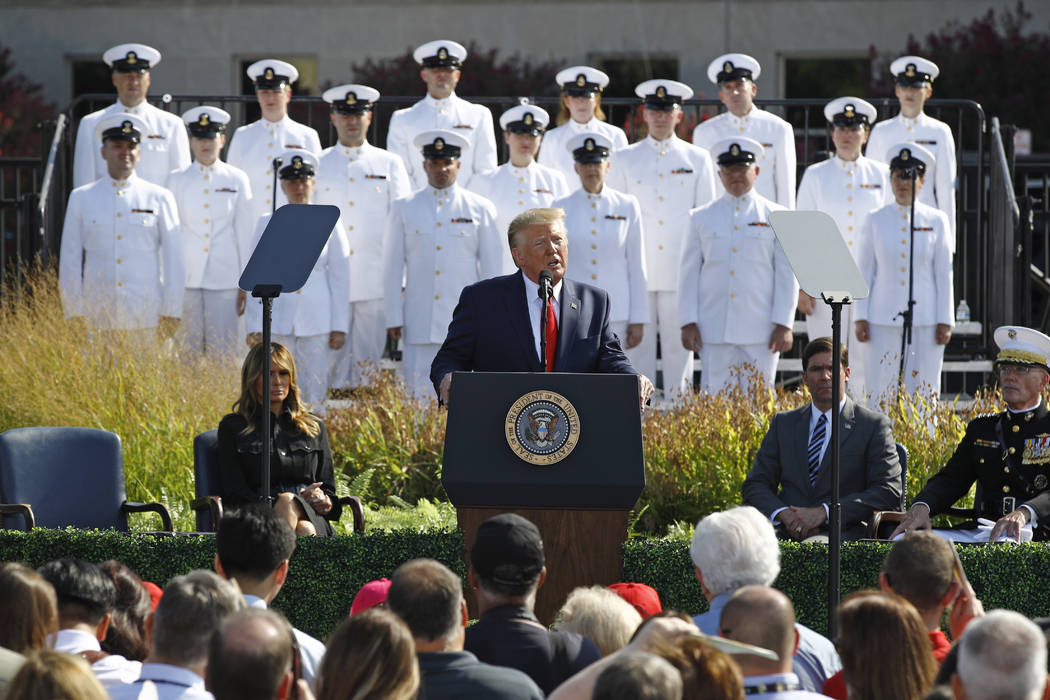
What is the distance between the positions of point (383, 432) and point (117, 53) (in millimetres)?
4277

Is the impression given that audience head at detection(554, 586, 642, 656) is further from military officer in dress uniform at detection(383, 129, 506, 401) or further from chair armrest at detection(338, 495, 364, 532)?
military officer in dress uniform at detection(383, 129, 506, 401)

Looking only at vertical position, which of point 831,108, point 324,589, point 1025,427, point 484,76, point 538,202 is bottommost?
point 324,589

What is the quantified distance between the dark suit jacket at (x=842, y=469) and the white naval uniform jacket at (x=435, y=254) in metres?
3.90

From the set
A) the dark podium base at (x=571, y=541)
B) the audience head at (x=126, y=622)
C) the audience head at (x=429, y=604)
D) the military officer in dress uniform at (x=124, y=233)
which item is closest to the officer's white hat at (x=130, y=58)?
the military officer in dress uniform at (x=124, y=233)

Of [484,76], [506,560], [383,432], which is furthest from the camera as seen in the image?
[484,76]

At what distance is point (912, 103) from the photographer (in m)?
12.2

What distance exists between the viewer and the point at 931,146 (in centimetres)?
1200

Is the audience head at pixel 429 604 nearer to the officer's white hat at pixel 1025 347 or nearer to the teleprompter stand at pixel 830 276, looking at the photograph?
the teleprompter stand at pixel 830 276

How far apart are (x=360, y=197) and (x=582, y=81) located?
199cm

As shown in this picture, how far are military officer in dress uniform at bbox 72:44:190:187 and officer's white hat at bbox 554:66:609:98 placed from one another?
2858 millimetres

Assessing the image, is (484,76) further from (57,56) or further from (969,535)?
(969,535)

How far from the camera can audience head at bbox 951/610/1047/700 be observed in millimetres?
3227

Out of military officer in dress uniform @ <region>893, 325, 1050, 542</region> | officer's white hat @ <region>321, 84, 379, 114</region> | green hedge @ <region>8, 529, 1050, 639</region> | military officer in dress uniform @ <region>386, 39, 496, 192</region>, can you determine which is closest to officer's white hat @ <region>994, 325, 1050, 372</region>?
military officer in dress uniform @ <region>893, 325, 1050, 542</region>

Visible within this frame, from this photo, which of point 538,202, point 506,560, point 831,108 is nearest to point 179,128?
point 538,202
